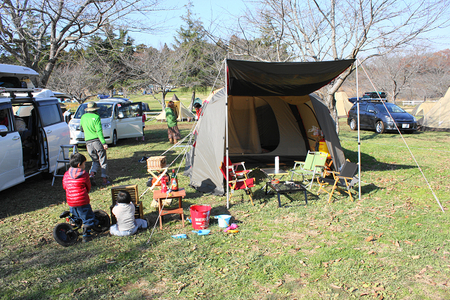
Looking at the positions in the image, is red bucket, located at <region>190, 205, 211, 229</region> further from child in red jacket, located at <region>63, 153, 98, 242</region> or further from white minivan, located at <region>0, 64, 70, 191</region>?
white minivan, located at <region>0, 64, 70, 191</region>

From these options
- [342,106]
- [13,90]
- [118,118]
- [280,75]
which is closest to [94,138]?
[13,90]

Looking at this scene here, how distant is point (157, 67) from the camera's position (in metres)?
25.8

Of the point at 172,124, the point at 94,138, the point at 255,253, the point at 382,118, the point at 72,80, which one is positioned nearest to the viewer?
the point at 255,253

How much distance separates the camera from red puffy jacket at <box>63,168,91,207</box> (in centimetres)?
431

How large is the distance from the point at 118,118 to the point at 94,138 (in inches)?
234

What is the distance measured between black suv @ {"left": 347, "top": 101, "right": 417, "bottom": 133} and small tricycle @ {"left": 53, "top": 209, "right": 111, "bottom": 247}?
13032mm

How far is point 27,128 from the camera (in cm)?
742

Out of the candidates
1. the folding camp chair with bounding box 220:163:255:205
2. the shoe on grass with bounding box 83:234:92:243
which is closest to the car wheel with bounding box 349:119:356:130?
the folding camp chair with bounding box 220:163:255:205

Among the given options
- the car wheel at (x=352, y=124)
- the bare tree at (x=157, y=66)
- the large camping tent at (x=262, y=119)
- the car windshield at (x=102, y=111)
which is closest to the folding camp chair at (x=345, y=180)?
the large camping tent at (x=262, y=119)

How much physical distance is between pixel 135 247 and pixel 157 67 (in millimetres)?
23439

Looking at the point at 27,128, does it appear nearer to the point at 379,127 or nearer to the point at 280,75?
the point at 280,75

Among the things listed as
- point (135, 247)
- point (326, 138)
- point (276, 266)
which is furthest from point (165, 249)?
point (326, 138)

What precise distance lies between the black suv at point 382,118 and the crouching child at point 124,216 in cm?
1282

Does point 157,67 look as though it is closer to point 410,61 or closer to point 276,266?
point 410,61
